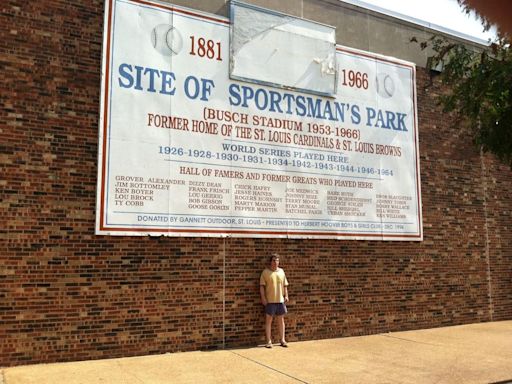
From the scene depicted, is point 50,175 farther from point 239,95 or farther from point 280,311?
point 280,311

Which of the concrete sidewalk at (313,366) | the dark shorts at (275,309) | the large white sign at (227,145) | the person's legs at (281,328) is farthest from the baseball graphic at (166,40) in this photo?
the concrete sidewalk at (313,366)

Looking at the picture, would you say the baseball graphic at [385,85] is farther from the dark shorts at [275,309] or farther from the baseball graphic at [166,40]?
the dark shorts at [275,309]

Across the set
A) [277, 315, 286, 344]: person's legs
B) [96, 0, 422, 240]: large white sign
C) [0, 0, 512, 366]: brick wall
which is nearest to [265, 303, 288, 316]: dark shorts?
[277, 315, 286, 344]: person's legs

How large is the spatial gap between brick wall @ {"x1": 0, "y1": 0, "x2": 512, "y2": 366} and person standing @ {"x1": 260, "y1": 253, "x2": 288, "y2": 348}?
0.89 feet

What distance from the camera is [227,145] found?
8.93m

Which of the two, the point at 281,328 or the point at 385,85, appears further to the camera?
the point at 385,85

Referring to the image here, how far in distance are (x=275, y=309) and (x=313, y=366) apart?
1487 millimetres

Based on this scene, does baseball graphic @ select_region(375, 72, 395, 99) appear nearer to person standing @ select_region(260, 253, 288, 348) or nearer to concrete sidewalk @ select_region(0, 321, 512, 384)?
person standing @ select_region(260, 253, 288, 348)

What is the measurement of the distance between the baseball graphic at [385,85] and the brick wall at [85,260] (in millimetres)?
3271

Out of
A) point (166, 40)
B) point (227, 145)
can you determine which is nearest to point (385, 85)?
point (227, 145)

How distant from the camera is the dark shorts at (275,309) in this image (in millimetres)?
8555

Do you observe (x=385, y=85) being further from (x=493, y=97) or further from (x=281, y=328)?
(x=281, y=328)

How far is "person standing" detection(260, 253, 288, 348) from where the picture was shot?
8.56 m

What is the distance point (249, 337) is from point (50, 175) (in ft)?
13.6
